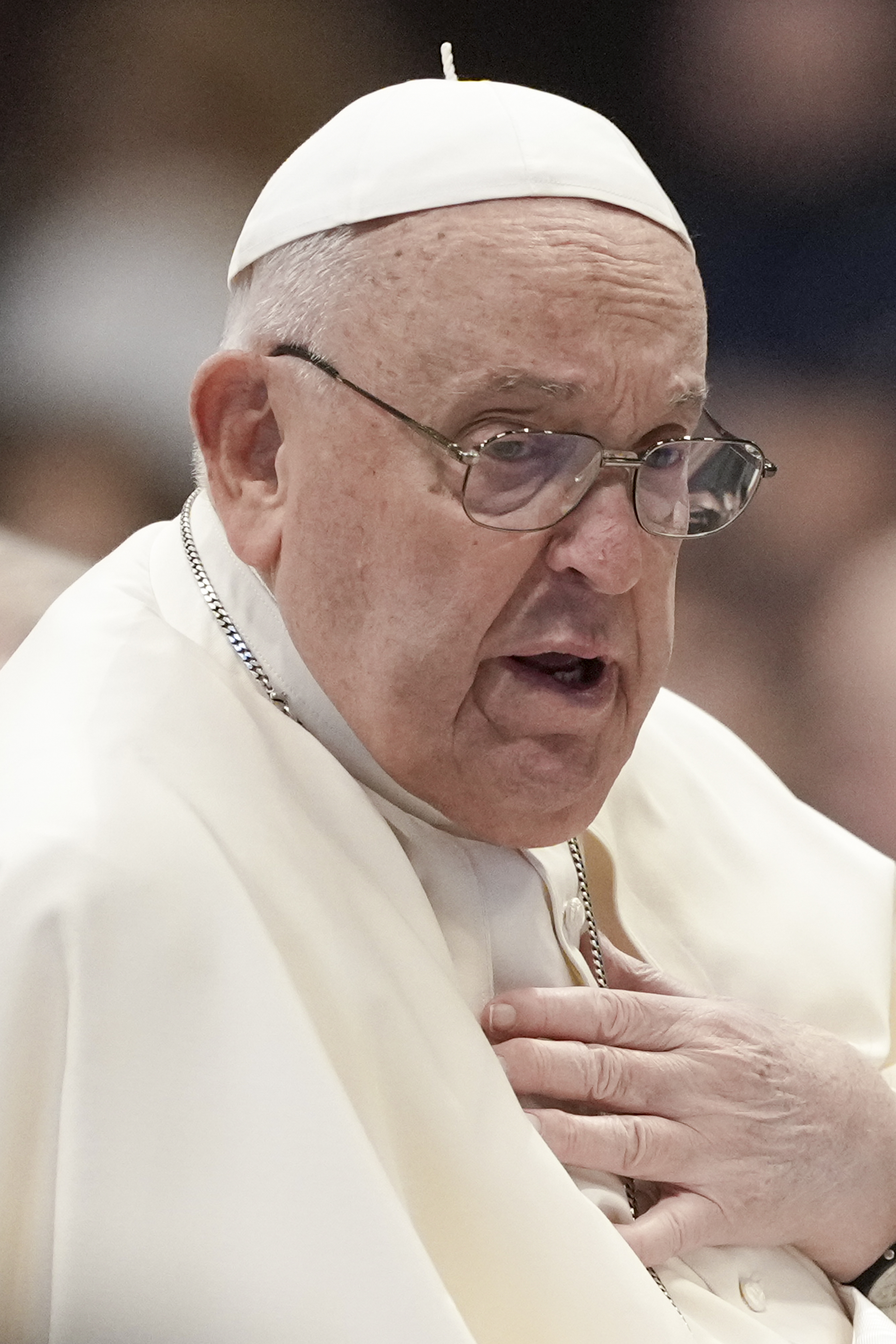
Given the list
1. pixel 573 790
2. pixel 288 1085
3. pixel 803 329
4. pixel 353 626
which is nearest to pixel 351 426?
pixel 353 626

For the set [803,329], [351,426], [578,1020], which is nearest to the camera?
[351,426]

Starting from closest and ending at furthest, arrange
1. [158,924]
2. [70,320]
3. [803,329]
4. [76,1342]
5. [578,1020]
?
1. [76,1342]
2. [158,924]
3. [578,1020]
4. [70,320]
5. [803,329]

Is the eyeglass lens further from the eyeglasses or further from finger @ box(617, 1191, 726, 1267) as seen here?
finger @ box(617, 1191, 726, 1267)

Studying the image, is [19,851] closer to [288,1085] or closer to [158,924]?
[158,924]

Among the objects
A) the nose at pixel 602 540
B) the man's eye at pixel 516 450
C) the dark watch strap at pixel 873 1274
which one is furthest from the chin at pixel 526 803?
the dark watch strap at pixel 873 1274

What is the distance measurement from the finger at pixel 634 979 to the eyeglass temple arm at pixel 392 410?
0.74 meters

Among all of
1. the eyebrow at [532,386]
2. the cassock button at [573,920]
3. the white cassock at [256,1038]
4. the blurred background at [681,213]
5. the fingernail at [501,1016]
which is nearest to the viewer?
the white cassock at [256,1038]

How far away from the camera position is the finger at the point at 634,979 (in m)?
1.94

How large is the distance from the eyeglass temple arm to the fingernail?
0.64 m

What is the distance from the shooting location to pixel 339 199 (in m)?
1.68

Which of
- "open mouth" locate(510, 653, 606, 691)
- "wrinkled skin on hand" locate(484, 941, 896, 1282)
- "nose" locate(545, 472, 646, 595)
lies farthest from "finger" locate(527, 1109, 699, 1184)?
"nose" locate(545, 472, 646, 595)

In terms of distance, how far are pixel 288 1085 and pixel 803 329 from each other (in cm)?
264

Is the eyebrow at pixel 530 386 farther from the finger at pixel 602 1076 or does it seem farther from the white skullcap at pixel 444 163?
the finger at pixel 602 1076

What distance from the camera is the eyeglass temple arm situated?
1593 millimetres
